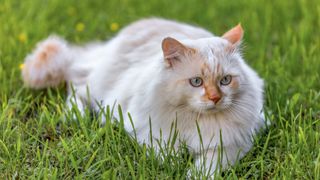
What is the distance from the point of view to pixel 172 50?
3.16 m

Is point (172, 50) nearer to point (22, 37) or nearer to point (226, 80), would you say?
point (226, 80)

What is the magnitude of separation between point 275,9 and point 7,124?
2.95m

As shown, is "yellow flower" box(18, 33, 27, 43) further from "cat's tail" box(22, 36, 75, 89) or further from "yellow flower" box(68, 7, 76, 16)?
"yellow flower" box(68, 7, 76, 16)

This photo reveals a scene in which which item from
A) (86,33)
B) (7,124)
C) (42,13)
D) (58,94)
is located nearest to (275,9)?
(86,33)

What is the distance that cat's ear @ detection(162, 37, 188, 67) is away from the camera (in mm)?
3119

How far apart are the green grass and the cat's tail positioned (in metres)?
0.08

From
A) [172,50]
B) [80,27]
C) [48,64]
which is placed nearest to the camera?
[172,50]

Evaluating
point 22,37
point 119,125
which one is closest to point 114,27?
point 22,37

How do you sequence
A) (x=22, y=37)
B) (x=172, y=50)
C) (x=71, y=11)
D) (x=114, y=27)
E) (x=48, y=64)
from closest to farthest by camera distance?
(x=172, y=50) → (x=48, y=64) → (x=22, y=37) → (x=114, y=27) → (x=71, y=11)

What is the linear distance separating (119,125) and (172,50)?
1.79ft

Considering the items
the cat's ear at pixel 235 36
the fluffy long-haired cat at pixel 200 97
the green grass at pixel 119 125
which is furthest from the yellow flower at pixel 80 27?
the cat's ear at pixel 235 36

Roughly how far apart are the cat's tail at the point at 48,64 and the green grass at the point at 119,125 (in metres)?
0.08

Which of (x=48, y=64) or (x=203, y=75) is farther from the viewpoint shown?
(x=48, y=64)

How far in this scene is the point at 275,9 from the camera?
18.3 ft
